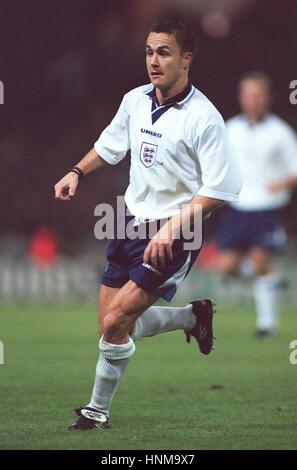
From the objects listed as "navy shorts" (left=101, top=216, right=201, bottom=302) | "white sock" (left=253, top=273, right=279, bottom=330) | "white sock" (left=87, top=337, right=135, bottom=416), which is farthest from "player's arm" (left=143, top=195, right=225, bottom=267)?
"white sock" (left=253, top=273, right=279, bottom=330)

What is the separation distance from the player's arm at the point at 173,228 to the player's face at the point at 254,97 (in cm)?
593

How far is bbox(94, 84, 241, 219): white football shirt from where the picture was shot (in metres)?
6.57

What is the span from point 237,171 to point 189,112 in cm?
43

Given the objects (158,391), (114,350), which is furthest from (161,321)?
(158,391)

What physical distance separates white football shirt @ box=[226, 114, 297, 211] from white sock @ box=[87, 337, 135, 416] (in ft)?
20.1

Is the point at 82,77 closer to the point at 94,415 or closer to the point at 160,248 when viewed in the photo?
the point at 94,415

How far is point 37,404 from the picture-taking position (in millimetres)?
7711

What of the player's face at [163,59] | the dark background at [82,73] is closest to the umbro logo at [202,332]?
the player's face at [163,59]

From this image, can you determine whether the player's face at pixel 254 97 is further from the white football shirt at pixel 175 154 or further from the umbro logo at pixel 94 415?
the umbro logo at pixel 94 415

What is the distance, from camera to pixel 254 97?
12445mm

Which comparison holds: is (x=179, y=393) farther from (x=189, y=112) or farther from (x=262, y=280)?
(x=262, y=280)

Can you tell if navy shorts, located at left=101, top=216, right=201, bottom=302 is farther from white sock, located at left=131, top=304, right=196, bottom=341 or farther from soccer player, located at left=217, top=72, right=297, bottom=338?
soccer player, located at left=217, top=72, right=297, bottom=338

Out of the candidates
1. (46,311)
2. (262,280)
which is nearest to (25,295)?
(46,311)

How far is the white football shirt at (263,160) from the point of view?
1275 cm
